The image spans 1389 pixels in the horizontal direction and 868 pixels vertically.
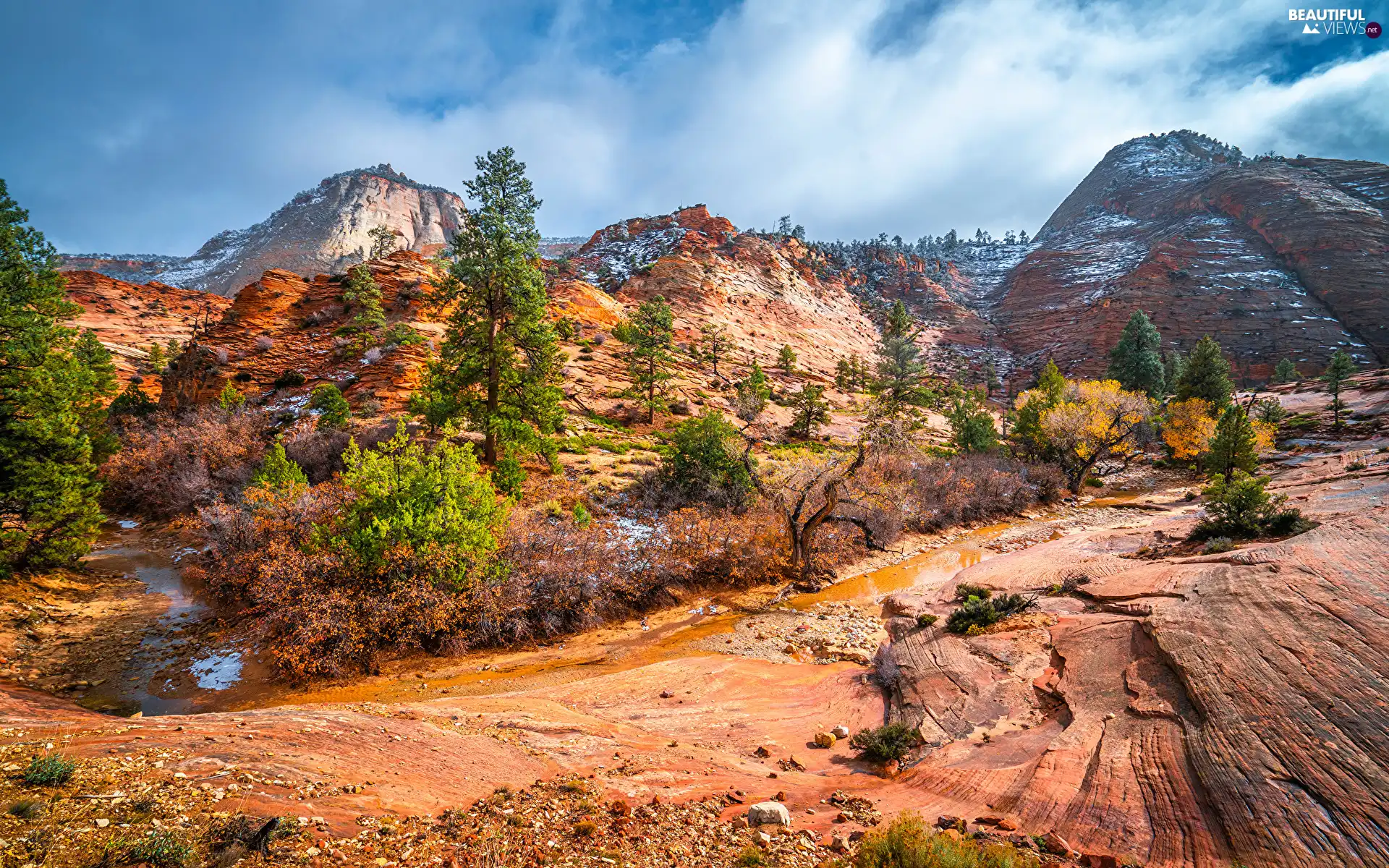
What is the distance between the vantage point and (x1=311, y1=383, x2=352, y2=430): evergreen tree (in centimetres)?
2369

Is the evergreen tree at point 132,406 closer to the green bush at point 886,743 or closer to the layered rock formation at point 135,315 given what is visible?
the layered rock formation at point 135,315

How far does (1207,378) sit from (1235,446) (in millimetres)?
20540

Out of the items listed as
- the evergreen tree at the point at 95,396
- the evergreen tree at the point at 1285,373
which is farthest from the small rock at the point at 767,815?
the evergreen tree at the point at 1285,373

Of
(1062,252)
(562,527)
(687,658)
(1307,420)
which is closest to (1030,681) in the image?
(687,658)

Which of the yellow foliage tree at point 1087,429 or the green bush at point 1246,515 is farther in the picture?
the yellow foliage tree at point 1087,429

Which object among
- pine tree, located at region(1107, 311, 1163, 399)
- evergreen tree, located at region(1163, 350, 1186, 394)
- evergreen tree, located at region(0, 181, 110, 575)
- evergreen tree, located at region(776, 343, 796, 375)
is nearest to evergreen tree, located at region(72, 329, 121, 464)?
evergreen tree, located at region(0, 181, 110, 575)

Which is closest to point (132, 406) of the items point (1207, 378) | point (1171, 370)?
point (1207, 378)

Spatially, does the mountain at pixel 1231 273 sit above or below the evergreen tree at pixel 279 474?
above

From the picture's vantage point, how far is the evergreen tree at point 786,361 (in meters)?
60.6

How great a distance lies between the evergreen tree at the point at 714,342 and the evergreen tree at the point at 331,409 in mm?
36054

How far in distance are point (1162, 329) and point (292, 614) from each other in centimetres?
11994

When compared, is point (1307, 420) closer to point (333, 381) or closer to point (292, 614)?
point (292, 614)

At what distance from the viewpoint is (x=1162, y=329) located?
84.7 m

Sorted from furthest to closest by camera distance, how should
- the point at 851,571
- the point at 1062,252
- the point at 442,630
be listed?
the point at 1062,252
the point at 851,571
the point at 442,630
